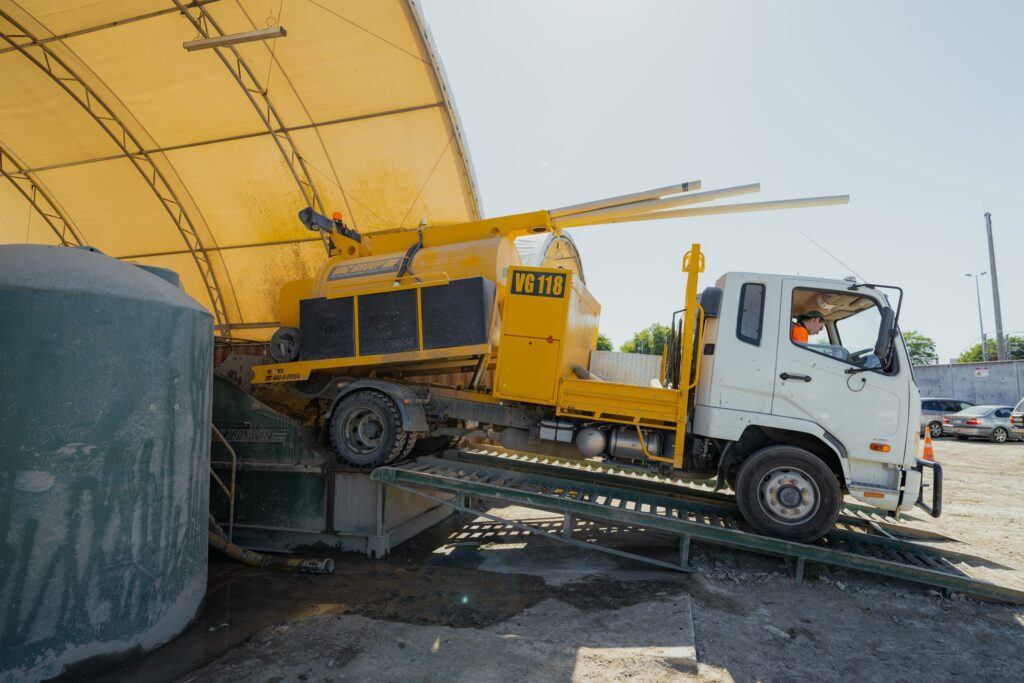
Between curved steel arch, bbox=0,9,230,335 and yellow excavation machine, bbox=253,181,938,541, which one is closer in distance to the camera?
yellow excavation machine, bbox=253,181,938,541

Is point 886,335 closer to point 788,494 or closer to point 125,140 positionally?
point 788,494

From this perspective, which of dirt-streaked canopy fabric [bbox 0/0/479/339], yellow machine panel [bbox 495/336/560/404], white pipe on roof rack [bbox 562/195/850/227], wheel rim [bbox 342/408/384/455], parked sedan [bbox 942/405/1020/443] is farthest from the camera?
parked sedan [bbox 942/405/1020/443]

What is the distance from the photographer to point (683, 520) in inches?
202

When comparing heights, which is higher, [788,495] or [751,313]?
[751,313]

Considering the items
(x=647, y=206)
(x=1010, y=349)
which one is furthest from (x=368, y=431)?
(x=1010, y=349)

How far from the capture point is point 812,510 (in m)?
5.00

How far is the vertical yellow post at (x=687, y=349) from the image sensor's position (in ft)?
17.6

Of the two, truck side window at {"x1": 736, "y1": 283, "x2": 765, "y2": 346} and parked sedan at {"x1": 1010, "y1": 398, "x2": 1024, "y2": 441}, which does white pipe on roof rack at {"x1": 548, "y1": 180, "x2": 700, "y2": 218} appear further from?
parked sedan at {"x1": 1010, "y1": 398, "x2": 1024, "y2": 441}

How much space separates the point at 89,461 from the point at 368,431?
2902 mm

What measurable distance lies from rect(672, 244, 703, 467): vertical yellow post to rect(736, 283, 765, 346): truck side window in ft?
1.39

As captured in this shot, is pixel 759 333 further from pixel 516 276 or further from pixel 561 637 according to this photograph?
pixel 561 637

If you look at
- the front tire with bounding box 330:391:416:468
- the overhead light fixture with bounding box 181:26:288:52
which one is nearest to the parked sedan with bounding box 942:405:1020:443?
the front tire with bounding box 330:391:416:468

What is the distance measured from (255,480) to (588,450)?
3.75m

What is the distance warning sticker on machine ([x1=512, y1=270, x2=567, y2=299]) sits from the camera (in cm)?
586
